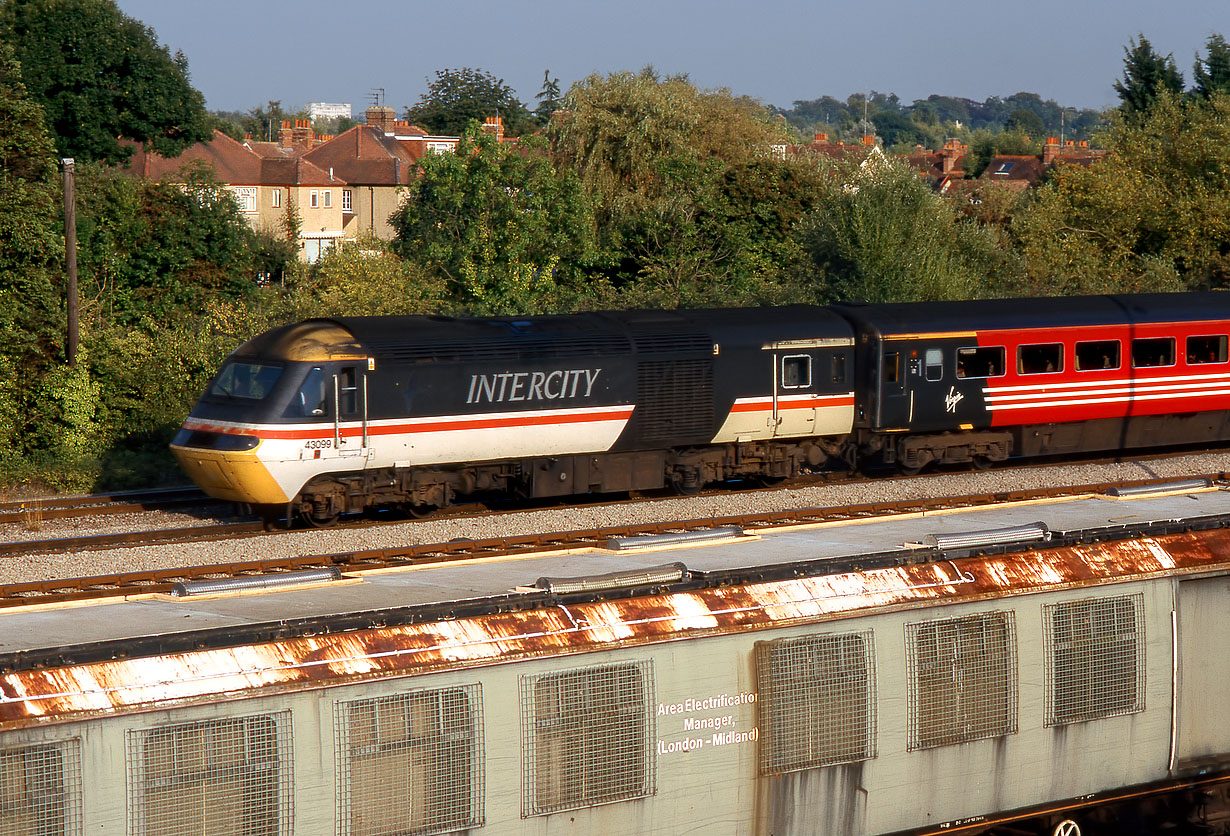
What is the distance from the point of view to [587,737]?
7.85 metres

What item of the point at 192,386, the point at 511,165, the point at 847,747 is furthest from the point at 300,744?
the point at 511,165

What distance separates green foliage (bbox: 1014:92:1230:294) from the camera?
45.6 meters

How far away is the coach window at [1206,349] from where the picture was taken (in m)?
27.0

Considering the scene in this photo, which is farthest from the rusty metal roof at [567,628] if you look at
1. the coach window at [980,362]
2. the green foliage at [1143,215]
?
the green foliage at [1143,215]

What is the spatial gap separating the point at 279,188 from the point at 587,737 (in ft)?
242

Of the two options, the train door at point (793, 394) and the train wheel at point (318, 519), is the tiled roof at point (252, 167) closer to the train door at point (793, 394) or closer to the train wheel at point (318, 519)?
the train door at point (793, 394)

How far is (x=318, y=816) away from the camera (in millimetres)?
6984

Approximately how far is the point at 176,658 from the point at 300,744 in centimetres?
76

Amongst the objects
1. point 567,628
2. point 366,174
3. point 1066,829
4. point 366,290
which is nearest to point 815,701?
point 567,628

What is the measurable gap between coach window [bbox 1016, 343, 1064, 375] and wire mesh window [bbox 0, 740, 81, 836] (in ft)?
70.5

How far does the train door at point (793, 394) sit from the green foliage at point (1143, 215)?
22244 millimetres

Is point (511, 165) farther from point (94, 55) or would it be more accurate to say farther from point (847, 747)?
point (847, 747)

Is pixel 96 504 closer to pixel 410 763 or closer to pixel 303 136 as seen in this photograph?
pixel 410 763

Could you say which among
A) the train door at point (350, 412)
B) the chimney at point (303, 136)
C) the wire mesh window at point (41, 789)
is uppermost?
the chimney at point (303, 136)
